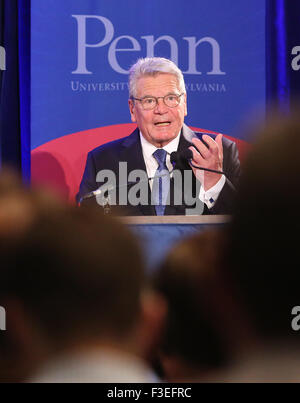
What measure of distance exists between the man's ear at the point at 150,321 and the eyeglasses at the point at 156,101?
10.4 feet

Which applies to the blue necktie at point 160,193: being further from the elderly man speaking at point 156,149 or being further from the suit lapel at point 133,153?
the suit lapel at point 133,153

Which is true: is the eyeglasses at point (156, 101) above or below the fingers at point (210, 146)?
above

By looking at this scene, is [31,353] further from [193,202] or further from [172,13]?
[172,13]

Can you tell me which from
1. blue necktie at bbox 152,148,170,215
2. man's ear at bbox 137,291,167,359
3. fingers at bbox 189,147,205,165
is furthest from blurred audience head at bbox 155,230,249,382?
fingers at bbox 189,147,205,165

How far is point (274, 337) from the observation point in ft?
1.42

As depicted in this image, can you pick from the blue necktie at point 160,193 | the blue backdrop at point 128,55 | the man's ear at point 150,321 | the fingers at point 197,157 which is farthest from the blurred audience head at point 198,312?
the blue backdrop at point 128,55

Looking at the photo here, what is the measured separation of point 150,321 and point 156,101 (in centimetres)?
319

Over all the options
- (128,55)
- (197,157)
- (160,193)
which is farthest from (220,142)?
(128,55)

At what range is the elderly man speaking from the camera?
3.40m

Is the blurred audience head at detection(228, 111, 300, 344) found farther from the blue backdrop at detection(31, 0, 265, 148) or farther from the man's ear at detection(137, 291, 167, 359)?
the blue backdrop at detection(31, 0, 265, 148)

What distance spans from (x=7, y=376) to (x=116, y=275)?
0.49 ft

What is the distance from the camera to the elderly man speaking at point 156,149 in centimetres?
340

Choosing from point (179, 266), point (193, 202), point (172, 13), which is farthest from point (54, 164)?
point (179, 266)

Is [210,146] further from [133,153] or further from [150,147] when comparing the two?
[133,153]
